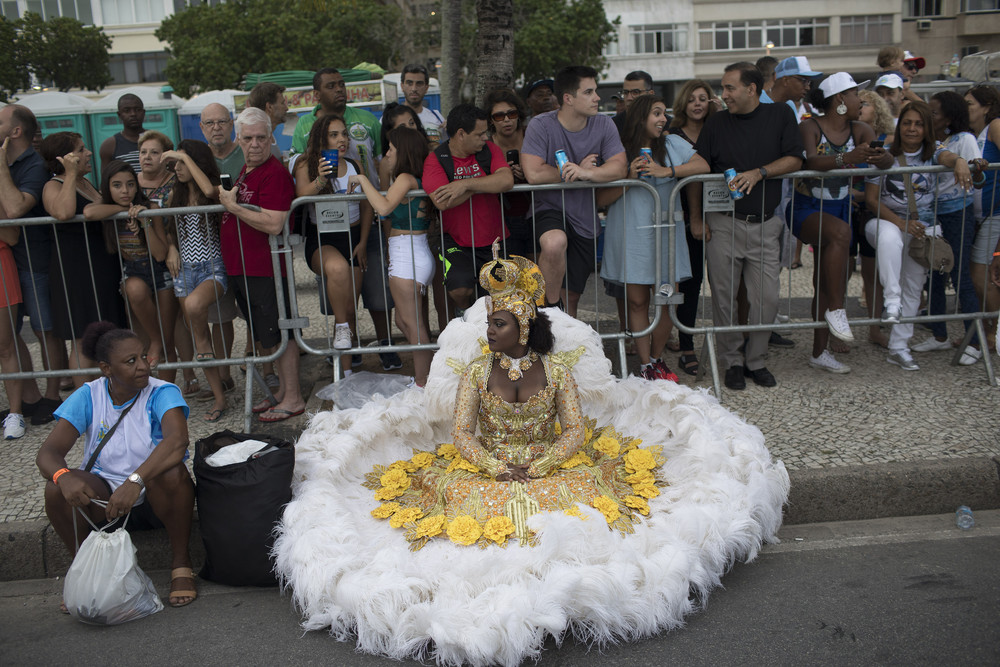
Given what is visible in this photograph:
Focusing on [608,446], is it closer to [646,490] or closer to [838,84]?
[646,490]

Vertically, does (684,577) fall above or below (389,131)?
below

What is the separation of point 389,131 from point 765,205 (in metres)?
2.80

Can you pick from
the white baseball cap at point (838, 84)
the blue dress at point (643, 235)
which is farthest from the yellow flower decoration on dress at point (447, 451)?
the white baseball cap at point (838, 84)

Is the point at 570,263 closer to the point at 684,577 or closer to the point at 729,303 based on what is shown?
the point at 729,303

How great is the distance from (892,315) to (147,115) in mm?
18765

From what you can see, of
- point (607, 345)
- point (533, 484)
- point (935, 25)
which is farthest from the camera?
point (935, 25)

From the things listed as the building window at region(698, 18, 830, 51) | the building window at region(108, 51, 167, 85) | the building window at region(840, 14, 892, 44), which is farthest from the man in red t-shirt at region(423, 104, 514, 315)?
the building window at region(108, 51, 167, 85)

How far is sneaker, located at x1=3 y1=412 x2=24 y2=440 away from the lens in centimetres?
572

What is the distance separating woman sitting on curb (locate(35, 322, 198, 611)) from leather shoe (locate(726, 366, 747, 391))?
3.74m

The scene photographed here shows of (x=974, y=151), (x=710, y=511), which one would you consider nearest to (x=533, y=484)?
(x=710, y=511)

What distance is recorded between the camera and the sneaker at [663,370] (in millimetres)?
5805

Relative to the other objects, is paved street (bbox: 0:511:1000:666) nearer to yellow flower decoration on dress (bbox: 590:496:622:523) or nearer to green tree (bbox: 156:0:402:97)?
yellow flower decoration on dress (bbox: 590:496:622:523)

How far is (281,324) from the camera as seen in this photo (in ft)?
18.7

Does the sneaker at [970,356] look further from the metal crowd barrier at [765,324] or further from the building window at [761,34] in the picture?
the building window at [761,34]
